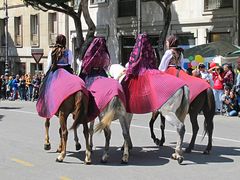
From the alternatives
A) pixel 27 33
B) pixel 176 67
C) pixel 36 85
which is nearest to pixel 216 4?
pixel 36 85

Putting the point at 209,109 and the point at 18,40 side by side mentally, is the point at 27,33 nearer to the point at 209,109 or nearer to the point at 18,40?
the point at 18,40

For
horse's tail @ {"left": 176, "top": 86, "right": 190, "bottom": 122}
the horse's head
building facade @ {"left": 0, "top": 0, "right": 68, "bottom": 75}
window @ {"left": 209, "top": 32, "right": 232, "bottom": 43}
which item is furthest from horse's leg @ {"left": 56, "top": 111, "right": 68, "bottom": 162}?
building facade @ {"left": 0, "top": 0, "right": 68, "bottom": 75}

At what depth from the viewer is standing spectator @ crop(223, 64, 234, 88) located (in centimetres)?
1933

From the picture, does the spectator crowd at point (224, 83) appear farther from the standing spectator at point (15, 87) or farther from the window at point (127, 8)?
the standing spectator at point (15, 87)

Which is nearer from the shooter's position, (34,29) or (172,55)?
(172,55)

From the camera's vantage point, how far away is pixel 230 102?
1875 cm

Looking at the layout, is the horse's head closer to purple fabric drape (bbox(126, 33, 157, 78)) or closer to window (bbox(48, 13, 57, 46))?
purple fabric drape (bbox(126, 33, 157, 78))

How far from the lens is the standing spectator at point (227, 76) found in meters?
19.3

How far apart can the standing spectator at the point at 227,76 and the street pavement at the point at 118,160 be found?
6024 mm

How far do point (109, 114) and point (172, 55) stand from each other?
1.82 m

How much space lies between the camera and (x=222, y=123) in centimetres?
1617

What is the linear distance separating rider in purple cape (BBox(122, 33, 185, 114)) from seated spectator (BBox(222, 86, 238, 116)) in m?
9.51

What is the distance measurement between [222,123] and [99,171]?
27.8 ft

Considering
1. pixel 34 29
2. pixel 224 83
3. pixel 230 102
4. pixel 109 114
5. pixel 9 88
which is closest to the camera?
pixel 109 114
